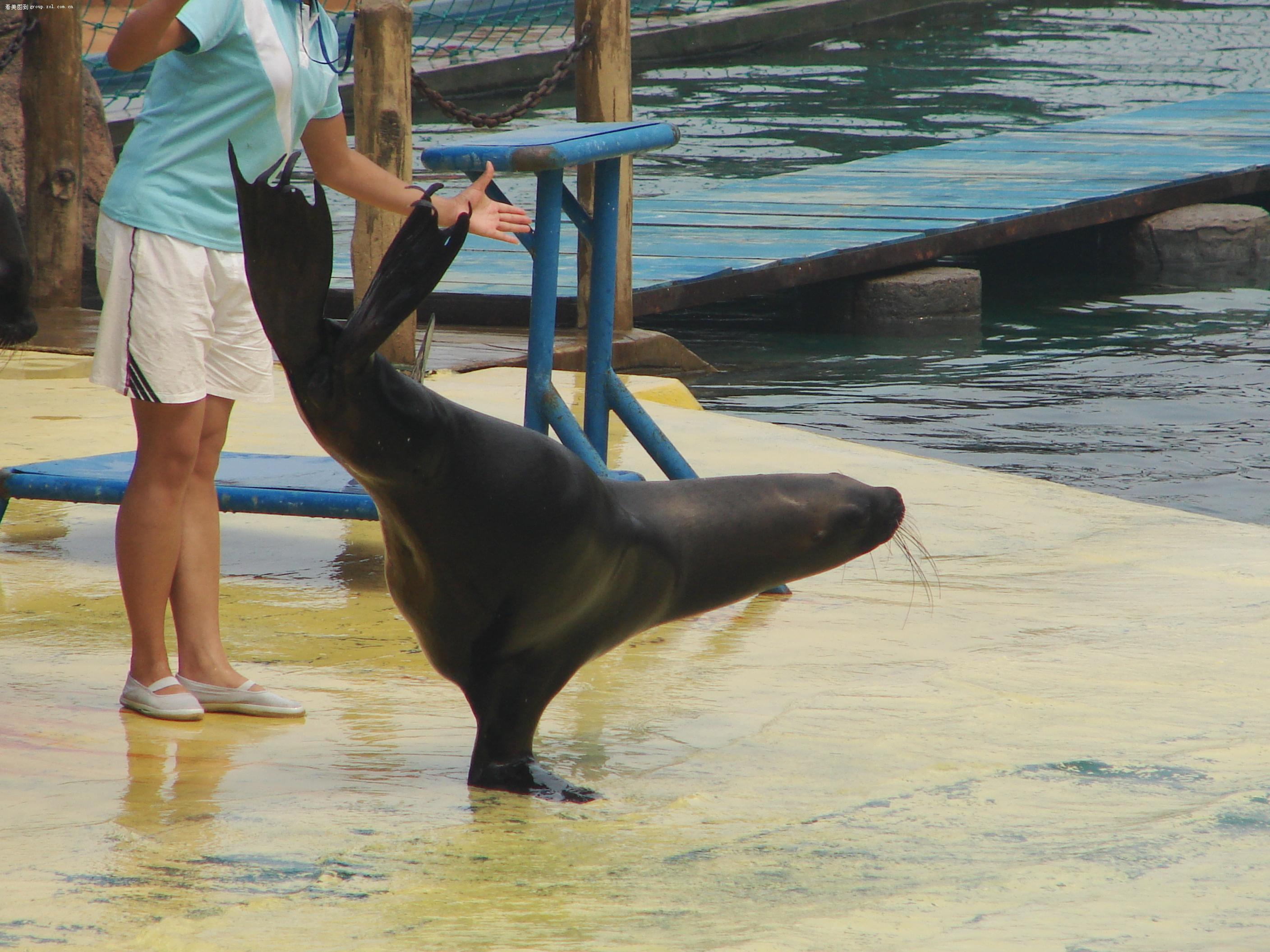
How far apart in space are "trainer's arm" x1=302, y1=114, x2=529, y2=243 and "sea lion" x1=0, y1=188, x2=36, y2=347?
2.05 feet

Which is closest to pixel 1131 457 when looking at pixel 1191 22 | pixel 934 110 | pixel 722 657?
pixel 722 657

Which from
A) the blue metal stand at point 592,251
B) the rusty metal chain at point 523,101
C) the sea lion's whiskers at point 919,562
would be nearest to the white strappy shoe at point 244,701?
the blue metal stand at point 592,251

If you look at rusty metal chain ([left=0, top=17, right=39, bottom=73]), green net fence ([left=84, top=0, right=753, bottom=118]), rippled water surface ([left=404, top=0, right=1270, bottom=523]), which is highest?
green net fence ([left=84, top=0, right=753, bottom=118])

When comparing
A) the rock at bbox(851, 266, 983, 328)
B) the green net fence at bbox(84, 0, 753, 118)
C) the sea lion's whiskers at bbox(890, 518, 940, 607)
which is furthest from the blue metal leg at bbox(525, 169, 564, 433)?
the green net fence at bbox(84, 0, 753, 118)

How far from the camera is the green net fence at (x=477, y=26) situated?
15.5 meters

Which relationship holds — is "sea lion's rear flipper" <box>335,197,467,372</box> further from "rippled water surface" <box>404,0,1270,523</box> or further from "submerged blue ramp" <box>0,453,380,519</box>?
"rippled water surface" <box>404,0,1270,523</box>

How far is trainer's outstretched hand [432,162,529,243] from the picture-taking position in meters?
3.04

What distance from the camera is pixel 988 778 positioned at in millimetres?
2787

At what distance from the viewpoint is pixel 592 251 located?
4.33m

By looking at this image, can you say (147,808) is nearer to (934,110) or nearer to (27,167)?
(27,167)

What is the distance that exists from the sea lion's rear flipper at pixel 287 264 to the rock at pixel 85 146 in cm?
695

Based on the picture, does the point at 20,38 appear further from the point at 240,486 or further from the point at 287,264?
the point at 287,264

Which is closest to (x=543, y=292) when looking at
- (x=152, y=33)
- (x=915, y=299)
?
(x=152, y=33)

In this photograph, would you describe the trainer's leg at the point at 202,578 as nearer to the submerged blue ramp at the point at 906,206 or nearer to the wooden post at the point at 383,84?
the wooden post at the point at 383,84
